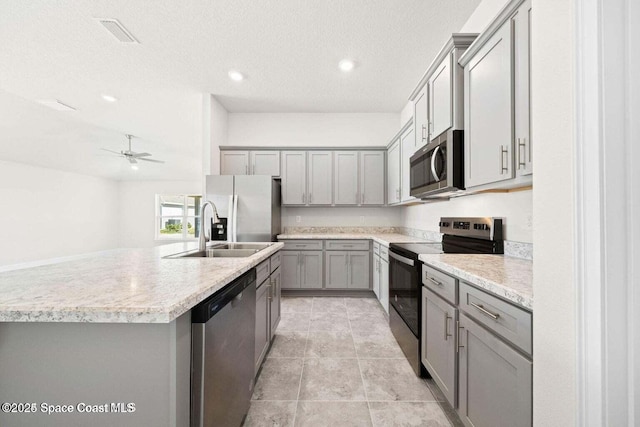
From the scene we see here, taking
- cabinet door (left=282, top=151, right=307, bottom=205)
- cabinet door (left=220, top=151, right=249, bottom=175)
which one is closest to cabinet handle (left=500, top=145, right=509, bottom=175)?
cabinet door (left=282, top=151, right=307, bottom=205)

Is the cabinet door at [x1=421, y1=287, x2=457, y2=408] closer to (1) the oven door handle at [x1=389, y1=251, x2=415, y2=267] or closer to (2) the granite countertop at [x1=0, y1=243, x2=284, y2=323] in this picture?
(1) the oven door handle at [x1=389, y1=251, x2=415, y2=267]

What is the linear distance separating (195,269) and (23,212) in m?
8.24

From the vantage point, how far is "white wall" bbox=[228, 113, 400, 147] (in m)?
4.45

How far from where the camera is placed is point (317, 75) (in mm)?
3318

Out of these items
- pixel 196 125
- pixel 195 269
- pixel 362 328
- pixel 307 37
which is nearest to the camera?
pixel 195 269

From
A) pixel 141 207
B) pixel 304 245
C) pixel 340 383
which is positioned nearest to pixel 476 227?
pixel 340 383

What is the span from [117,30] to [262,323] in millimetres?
2943

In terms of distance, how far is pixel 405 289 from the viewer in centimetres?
227

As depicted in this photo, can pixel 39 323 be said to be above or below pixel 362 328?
above

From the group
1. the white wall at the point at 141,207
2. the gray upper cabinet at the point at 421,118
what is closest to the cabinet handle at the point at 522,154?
the gray upper cabinet at the point at 421,118

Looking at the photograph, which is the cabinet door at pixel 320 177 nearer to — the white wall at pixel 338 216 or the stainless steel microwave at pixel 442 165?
the white wall at pixel 338 216

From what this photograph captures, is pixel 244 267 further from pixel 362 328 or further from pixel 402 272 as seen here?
pixel 362 328

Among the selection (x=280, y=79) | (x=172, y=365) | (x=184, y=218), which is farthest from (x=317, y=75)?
(x=184, y=218)

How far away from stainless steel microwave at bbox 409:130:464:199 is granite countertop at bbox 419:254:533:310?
0.55 meters
